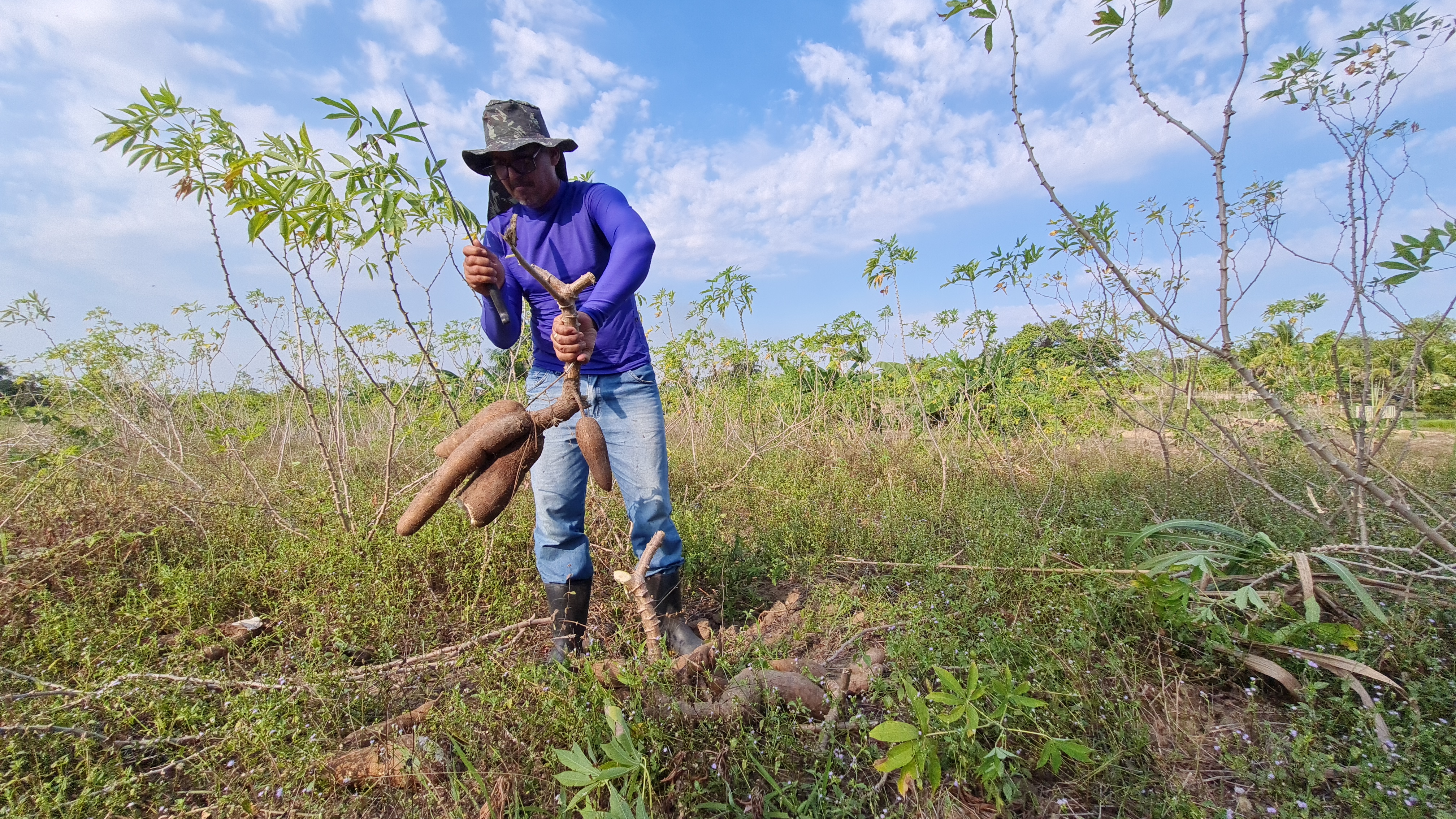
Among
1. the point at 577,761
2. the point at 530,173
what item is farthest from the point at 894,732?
the point at 530,173

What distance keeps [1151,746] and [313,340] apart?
3.88 m

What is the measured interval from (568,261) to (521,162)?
0.34 m

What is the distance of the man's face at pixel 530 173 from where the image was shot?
1934mm

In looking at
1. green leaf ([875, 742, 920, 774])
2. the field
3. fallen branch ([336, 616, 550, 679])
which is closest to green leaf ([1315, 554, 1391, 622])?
the field

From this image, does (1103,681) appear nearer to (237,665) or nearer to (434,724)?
(434,724)

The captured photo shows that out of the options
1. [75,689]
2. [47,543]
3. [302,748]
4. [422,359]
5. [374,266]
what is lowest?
[302,748]

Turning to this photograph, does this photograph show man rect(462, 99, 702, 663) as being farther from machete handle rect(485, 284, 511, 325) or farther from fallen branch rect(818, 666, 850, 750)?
fallen branch rect(818, 666, 850, 750)

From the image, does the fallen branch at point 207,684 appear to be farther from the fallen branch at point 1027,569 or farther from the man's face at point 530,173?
the fallen branch at point 1027,569

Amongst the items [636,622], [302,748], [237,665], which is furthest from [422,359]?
[302,748]

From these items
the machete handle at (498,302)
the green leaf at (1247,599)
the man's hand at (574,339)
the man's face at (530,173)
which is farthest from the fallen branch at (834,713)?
the man's face at (530,173)

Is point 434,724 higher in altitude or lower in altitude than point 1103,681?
higher

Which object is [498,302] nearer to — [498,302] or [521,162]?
[498,302]

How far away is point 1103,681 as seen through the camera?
1.64 metres

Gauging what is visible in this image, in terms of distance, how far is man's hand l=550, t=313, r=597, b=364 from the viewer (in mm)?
1664
